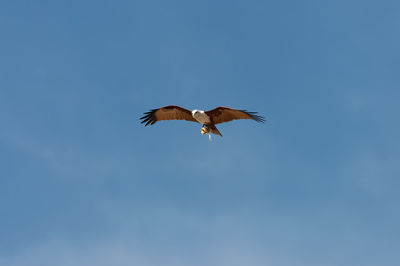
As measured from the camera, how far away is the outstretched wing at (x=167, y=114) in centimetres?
3181

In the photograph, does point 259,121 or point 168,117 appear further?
point 168,117

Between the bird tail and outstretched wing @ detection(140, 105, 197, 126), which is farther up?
outstretched wing @ detection(140, 105, 197, 126)

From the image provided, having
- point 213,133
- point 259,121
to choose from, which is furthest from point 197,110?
point 259,121

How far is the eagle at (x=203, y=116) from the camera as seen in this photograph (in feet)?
98.6

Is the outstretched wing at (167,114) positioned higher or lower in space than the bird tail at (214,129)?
higher

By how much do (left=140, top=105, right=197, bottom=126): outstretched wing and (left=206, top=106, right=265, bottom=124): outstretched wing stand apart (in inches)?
76.6

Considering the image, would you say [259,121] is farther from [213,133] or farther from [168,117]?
[168,117]

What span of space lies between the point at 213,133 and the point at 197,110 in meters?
2.15

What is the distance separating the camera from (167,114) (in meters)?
32.5

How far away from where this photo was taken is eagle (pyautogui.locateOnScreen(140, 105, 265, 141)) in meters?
30.1

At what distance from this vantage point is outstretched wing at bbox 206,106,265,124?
1166 inches

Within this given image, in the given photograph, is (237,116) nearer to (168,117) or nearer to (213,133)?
(213,133)

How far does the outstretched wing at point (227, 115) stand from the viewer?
29.6 metres

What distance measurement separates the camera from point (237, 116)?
30516mm
